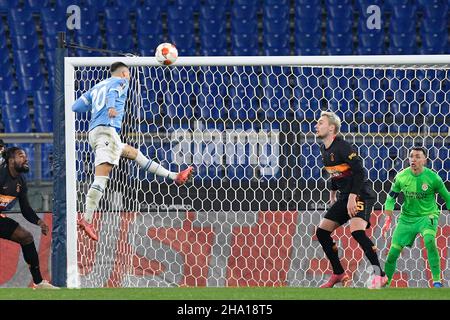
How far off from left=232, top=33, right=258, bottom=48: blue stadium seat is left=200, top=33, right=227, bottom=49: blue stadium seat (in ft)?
0.54

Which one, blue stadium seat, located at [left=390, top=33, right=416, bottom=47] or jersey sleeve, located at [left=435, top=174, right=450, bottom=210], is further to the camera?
blue stadium seat, located at [left=390, top=33, right=416, bottom=47]

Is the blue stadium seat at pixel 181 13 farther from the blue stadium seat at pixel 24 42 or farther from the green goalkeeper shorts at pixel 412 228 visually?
the green goalkeeper shorts at pixel 412 228

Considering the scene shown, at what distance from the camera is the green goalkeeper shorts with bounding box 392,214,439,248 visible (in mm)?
8977

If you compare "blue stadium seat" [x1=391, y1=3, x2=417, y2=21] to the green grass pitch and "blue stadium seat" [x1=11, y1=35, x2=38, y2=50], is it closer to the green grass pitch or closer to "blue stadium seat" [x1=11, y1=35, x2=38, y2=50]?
"blue stadium seat" [x1=11, y1=35, x2=38, y2=50]

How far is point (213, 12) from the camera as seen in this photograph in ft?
52.6

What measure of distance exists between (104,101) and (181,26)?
A: 8.21m

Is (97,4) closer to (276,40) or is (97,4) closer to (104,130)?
(276,40)

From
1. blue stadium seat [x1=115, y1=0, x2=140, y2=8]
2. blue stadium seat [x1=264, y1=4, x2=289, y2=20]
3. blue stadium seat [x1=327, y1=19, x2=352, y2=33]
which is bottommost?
blue stadium seat [x1=327, y1=19, x2=352, y2=33]

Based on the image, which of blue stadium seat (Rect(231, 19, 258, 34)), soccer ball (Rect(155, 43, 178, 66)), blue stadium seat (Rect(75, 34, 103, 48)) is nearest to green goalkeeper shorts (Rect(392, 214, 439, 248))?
soccer ball (Rect(155, 43, 178, 66))

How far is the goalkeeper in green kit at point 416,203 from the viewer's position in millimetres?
8953

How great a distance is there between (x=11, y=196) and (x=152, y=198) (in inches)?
61.0

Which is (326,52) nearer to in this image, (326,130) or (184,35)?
(184,35)

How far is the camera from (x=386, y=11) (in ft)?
52.2
